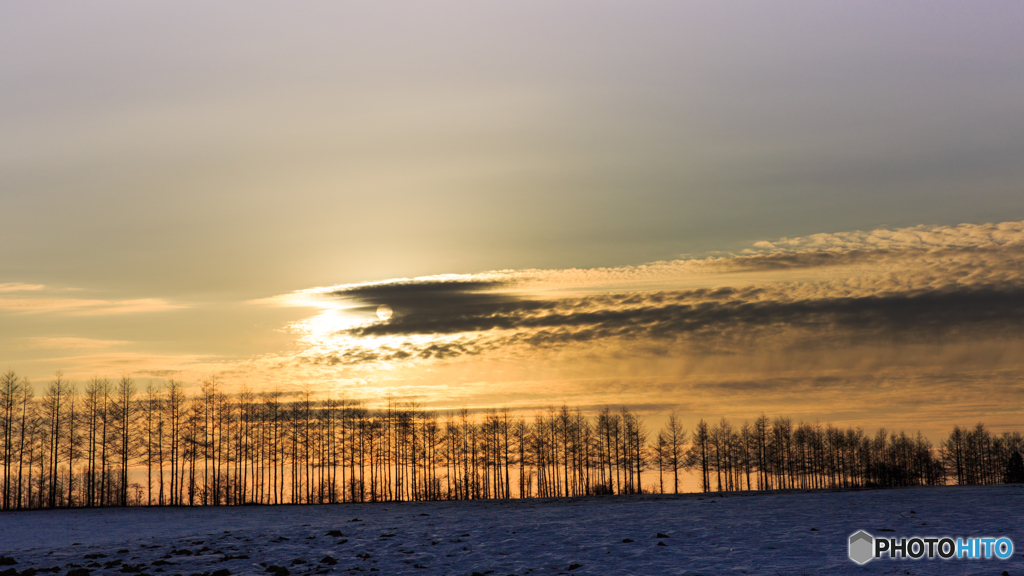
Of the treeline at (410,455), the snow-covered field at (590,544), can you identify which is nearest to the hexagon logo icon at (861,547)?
the snow-covered field at (590,544)

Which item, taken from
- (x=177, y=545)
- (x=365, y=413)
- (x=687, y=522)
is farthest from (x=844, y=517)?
(x=365, y=413)

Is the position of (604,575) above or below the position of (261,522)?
above

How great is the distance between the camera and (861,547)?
92.5 ft

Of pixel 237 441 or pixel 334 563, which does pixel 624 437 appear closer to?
pixel 237 441

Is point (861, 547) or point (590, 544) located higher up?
point (861, 547)

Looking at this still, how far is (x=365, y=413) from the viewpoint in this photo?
130 meters

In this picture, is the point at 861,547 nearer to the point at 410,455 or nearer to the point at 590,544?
the point at 590,544

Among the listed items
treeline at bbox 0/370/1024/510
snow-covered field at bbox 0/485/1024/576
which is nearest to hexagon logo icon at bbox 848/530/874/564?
snow-covered field at bbox 0/485/1024/576

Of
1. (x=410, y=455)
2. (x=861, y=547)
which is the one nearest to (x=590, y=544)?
(x=861, y=547)

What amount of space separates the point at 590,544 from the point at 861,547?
11.3 meters

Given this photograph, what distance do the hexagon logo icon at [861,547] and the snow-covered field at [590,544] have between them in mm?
547

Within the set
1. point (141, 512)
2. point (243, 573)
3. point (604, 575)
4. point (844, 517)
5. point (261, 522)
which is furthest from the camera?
point (141, 512)

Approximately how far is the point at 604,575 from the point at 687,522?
51.6ft

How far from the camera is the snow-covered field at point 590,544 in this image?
25.6m
